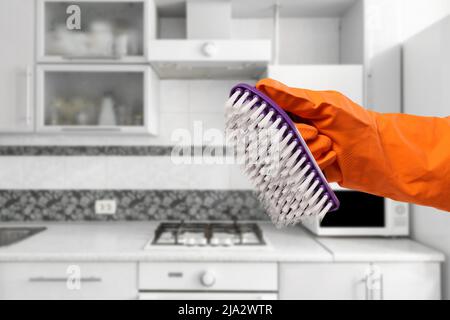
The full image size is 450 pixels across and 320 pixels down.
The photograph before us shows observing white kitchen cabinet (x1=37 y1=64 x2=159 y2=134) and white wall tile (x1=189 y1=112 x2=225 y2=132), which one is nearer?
white kitchen cabinet (x1=37 y1=64 x2=159 y2=134)

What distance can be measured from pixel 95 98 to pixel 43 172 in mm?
601

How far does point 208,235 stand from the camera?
5.62 ft

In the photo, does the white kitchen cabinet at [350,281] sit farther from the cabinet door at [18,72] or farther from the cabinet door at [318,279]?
the cabinet door at [18,72]

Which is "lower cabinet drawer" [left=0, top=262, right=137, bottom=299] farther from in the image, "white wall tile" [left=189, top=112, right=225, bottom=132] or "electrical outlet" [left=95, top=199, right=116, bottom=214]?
"white wall tile" [left=189, top=112, right=225, bottom=132]

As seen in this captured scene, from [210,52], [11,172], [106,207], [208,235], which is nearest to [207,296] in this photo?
[208,235]

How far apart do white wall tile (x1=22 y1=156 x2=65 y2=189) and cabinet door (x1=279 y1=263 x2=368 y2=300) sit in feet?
4.43

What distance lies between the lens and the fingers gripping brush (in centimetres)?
49

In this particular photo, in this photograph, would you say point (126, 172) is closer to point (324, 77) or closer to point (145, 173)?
point (145, 173)

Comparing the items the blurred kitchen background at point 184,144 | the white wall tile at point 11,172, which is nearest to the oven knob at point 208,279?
the blurred kitchen background at point 184,144

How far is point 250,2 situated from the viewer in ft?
6.23

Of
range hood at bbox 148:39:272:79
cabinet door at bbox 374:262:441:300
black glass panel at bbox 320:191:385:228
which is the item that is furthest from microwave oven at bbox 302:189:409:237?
range hood at bbox 148:39:272:79

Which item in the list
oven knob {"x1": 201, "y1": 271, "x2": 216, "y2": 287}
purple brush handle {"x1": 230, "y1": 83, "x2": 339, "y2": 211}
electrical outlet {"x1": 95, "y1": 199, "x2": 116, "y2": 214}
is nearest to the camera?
purple brush handle {"x1": 230, "y1": 83, "x2": 339, "y2": 211}
